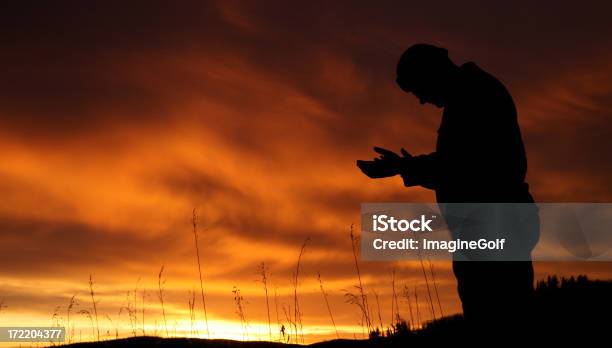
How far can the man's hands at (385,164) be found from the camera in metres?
5.45

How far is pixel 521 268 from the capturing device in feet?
17.7

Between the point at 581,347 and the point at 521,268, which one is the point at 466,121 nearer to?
the point at 521,268

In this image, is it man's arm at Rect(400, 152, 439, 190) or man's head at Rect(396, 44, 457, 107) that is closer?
man's arm at Rect(400, 152, 439, 190)

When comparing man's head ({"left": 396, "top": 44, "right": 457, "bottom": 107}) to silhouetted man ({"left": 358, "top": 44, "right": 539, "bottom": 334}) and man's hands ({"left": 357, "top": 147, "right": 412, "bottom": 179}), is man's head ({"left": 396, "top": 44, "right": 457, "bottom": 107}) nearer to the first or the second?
silhouetted man ({"left": 358, "top": 44, "right": 539, "bottom": 334})

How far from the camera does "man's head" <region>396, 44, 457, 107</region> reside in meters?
5.50

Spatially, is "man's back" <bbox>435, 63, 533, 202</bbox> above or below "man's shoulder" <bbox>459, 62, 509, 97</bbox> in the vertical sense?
below

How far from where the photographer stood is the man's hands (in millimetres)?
5445

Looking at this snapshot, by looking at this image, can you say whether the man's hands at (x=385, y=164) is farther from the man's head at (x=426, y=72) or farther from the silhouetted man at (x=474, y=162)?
the man's head at (x=426, y=72)

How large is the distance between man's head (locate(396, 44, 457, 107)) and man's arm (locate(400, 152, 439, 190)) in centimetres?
48

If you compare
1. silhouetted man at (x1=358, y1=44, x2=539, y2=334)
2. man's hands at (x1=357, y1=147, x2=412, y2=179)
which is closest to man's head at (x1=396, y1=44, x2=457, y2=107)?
silhouetted man at (x1=358, y1=44, x2=539, y2=334)

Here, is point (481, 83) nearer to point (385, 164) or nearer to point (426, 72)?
point (426, 72)

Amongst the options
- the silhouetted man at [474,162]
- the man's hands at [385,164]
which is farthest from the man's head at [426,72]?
the man's hands at [385,164]

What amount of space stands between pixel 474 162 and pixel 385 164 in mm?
630

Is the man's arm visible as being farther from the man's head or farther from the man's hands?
the man's head
